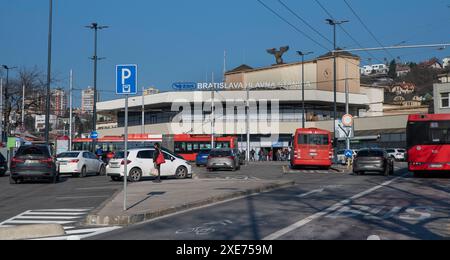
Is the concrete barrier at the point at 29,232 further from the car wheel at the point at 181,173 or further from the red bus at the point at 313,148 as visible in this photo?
the red bus at the point at 313,148

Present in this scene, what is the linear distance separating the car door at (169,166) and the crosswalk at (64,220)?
11.9 m

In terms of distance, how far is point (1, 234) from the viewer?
10.5 meters

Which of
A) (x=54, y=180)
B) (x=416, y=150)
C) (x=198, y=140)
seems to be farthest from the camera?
(x=198, y=140)

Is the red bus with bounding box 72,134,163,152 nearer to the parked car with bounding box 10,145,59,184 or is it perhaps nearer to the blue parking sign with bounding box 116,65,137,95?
the parked car with bounding box 10,145,59,184

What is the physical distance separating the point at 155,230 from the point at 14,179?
18.3 meters

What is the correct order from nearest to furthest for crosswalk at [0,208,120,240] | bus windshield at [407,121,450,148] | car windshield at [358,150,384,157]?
crosswalk at [0,208,120,240], bus windshield at [407,121,450,148], car windshield at [358,150,384,157]

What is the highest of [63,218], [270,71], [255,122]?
[270,71]

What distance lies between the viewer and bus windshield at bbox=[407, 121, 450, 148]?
30.2 m

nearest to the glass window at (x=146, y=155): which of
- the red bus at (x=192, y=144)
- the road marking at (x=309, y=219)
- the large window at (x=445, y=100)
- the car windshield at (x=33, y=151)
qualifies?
the car windshield at (x=33, y=151)

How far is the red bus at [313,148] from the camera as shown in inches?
1574

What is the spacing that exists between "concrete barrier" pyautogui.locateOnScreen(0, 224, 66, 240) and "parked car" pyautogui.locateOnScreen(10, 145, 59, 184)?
16.5 meters

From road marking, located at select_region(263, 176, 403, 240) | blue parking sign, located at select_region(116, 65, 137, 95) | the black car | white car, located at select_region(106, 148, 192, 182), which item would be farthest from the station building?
blue parking sign, located at select_region(116, 65, 137, 95)

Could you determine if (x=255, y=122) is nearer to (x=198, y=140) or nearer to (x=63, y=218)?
(x=198, y=140)
